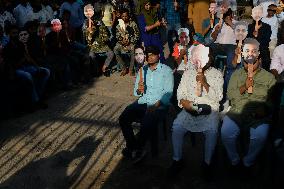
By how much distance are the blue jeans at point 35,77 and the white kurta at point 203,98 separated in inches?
138

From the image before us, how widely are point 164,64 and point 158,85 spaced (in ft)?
1.88

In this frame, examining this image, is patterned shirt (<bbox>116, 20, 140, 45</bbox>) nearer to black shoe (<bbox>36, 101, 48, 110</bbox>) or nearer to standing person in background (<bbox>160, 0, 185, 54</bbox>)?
standing person in background (<bbox>160, 0, 185, 54</bbox>)

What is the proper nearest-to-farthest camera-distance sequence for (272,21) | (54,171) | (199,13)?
(54,171) < (272,21) < (199,13)

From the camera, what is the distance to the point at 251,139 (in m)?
4.96

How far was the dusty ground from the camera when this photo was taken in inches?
206

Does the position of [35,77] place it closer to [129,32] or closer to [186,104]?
[129,32]

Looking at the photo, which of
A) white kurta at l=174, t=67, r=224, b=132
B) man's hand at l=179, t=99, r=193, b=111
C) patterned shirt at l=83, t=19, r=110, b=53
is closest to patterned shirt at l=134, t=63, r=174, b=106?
white kurta at l=174, t=67, r=224, b=132

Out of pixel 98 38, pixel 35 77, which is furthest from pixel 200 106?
pixel 98 38

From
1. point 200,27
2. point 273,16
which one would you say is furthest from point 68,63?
point 273,16

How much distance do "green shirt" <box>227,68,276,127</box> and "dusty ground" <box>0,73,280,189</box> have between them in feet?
2.40

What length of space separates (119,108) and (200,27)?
302 cm

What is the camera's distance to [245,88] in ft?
17.0

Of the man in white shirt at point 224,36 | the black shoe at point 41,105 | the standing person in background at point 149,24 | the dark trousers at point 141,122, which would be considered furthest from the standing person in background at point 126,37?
the dark trousers at point 141,122

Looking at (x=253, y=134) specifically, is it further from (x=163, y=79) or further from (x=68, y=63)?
(x=68, y=63)
